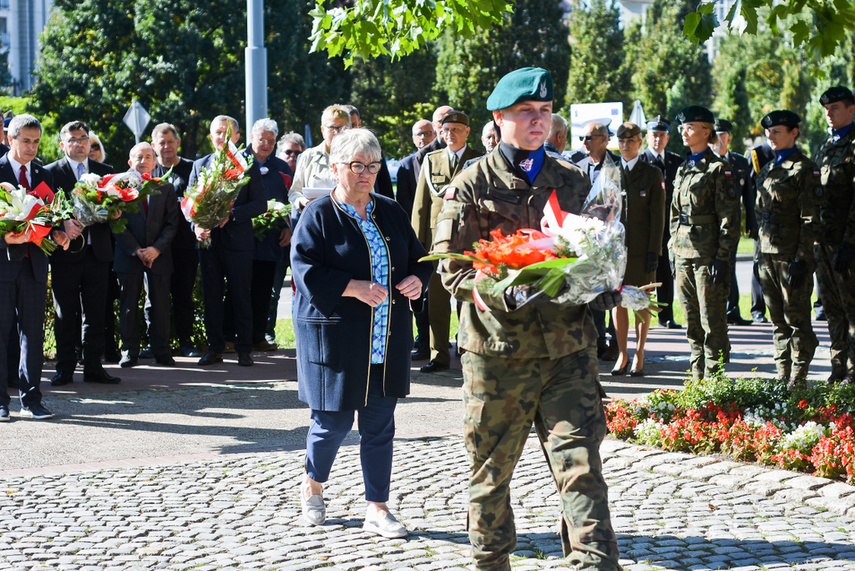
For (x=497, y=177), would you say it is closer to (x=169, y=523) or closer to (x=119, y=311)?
(x=169, y=523)

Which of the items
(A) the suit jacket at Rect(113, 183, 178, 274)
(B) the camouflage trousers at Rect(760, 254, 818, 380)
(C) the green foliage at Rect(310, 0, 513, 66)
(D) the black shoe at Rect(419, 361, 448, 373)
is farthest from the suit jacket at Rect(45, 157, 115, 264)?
(B) the camouflage trousers at Rect(760, 254, 818, 380)

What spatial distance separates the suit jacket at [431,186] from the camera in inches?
404

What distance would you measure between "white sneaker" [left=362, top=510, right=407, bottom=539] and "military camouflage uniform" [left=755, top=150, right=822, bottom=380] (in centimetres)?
482

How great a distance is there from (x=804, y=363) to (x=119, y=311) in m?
6.80

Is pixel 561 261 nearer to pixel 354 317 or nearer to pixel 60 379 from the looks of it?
pixel 354 317

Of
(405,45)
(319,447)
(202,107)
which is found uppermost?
(202,107)

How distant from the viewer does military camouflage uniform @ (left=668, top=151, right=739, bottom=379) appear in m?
8.66

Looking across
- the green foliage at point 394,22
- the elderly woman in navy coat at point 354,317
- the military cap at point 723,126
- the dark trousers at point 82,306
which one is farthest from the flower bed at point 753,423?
the military cap at point 723,126

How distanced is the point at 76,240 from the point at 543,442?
6747mm

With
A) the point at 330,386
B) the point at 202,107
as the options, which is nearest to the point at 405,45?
the point at 330,386

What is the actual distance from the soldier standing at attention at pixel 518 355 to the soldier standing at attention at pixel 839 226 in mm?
5167

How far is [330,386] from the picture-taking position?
5441 millimetres

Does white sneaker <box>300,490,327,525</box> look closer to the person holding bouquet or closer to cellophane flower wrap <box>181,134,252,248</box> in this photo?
the person holding bouquet

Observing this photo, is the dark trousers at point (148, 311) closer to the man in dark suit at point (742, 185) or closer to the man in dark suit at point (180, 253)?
the man in dark suit at point (180, 253)
